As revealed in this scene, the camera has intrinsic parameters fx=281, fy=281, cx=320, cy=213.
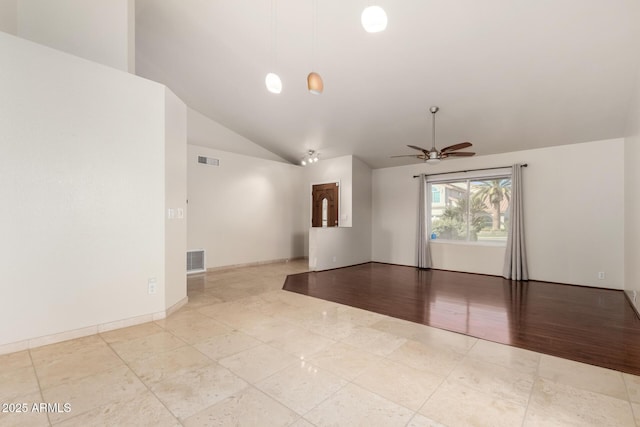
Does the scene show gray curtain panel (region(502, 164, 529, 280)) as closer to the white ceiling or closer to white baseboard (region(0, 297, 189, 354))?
the white ceiling

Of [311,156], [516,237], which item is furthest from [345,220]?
[516,237]

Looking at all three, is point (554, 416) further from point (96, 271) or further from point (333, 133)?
point (333, 133)

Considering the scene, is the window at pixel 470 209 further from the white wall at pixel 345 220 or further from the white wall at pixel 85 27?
the white wall at pixel 85 27

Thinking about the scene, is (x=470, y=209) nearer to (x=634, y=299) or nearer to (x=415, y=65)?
(x=634, y=299)

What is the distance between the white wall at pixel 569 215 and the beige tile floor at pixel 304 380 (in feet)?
13.3

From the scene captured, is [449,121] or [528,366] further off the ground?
[449,121]

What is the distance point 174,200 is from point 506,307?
480 centimetres

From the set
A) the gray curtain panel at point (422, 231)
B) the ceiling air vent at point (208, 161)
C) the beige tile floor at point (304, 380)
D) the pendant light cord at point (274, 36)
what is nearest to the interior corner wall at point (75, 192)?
the beige tile floor at point (304, 380)

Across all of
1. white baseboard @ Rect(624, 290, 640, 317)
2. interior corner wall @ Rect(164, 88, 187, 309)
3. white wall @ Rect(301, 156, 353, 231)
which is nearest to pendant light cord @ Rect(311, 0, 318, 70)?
interior corner wall @ Rect(164, 88, 187, 309)

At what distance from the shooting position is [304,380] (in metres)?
2.12

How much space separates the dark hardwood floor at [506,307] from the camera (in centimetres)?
278

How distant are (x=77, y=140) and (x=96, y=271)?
1360 mm

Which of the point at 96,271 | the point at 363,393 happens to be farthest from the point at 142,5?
the point at 363,393

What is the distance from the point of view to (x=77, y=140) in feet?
9.38
